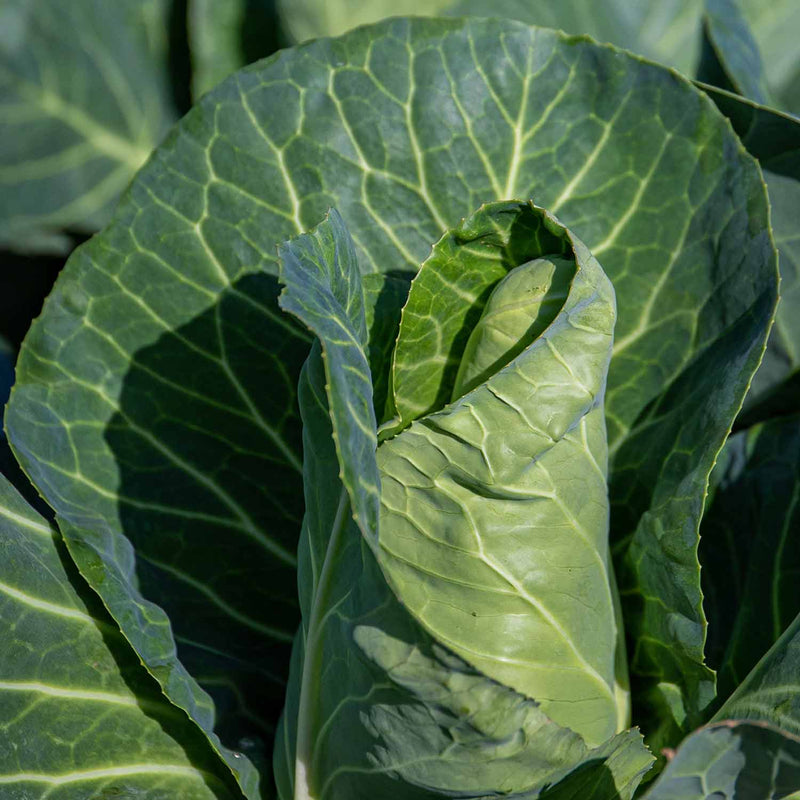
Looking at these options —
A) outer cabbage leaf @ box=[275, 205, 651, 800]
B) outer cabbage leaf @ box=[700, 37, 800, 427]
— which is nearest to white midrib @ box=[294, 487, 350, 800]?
outer cabbage leaf @ box=[275, 205, 651, 800]

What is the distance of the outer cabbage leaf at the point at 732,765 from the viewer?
860 mm

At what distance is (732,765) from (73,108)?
1.56 m

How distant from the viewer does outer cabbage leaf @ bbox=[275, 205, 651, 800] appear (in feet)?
2.85

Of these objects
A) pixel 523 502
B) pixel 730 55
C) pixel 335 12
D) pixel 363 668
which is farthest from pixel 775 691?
pixel 335 12

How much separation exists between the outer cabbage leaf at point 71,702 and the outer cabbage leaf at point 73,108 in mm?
808

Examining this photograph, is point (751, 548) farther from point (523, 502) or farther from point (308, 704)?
point (308, 704)

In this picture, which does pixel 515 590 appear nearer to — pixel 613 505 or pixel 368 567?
pixel 368 567

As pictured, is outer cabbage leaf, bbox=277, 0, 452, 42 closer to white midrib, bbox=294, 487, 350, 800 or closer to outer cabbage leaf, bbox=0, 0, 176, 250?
outer cabbage leaf, bbox=0, 0, 176, 250

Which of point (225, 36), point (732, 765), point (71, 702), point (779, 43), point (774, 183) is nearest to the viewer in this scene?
point (732, 765)

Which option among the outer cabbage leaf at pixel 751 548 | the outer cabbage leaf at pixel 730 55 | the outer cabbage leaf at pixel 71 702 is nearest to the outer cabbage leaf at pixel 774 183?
the outer cabbage leaf at pixel 730 55

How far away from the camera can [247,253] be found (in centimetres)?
134

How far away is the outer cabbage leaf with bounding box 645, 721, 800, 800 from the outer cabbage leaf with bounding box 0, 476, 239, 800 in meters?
0.59

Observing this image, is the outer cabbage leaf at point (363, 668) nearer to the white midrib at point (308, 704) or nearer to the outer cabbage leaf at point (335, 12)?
the white midrib at point (308, 704)

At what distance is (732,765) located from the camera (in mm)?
891
